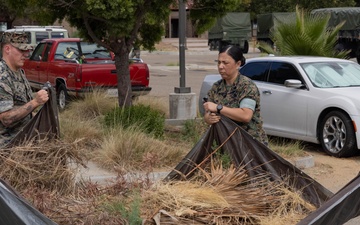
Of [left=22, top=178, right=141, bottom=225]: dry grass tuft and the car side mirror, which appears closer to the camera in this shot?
[left=22, top=178, right=141, bottom=225]: dry grass tuft

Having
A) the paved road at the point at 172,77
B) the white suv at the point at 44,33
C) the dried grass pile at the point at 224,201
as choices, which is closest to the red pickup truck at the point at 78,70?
the paved road at the point at 172,77

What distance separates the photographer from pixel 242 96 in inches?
215

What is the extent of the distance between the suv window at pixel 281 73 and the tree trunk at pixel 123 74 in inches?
102

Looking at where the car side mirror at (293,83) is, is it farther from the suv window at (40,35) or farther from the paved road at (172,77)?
the suv window at (40,35)

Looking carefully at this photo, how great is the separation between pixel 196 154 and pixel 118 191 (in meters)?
0.76

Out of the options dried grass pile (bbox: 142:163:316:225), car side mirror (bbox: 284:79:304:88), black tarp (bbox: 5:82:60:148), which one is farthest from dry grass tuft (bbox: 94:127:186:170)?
dried grass pile (bbox: 142:163:316:225)

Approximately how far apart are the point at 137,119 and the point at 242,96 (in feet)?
18.8

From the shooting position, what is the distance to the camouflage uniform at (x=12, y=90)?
5332 millimetres

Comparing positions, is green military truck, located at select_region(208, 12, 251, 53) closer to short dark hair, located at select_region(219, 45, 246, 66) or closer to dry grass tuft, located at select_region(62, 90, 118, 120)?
dry grass tuft, located at select_region(62, 90, 118, 120)

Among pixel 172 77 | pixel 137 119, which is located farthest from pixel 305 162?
pixel 172 77

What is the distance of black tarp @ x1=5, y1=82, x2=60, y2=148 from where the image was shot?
5211 millimetres

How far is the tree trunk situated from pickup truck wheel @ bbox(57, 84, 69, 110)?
3.59 m

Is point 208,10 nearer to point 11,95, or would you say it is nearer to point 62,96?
point 62,96

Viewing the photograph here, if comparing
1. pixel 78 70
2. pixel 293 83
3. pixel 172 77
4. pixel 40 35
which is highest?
pixel 40 35
